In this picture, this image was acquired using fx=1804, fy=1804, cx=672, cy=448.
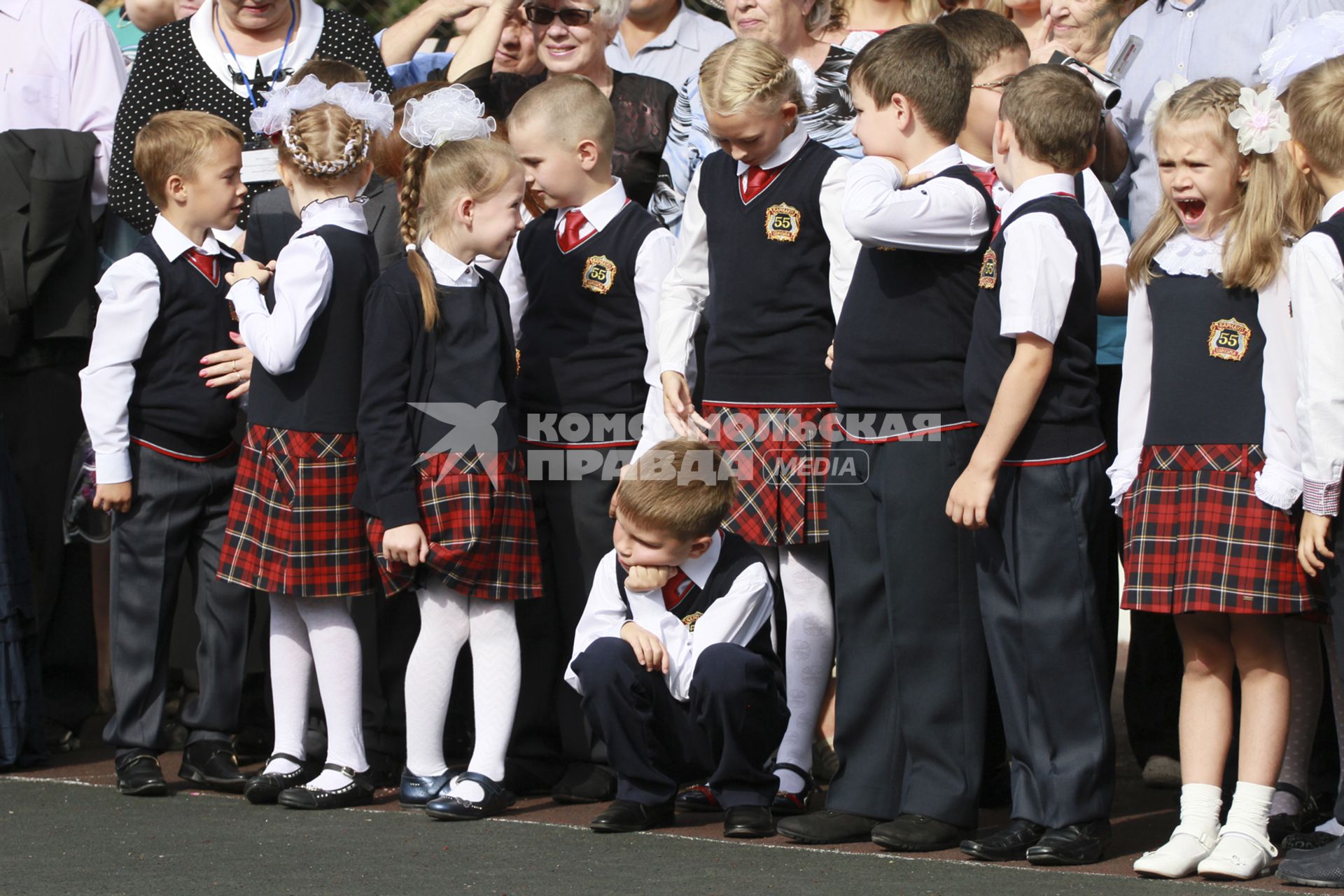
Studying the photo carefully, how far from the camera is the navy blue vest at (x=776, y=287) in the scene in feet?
14.0

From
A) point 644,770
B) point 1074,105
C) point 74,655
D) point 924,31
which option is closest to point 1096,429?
point 1074,105

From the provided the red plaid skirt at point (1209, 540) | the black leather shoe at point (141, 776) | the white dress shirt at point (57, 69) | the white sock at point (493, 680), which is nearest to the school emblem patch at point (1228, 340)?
the red plaid skirt at point (1209, 540)

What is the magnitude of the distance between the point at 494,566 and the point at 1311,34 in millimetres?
2217

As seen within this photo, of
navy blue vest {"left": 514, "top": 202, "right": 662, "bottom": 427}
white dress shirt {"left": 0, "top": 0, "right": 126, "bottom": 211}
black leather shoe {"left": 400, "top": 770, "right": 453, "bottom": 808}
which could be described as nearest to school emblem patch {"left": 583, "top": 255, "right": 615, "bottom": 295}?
navy blue vest {"left": 514, "top": 202, "right": 662, "bottom": 427}

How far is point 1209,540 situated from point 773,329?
1160mm

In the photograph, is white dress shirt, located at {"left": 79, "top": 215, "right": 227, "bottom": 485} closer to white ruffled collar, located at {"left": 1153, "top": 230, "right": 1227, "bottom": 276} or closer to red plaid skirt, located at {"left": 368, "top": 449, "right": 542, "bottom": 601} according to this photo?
red plaid skirt, located at {"left": 368, "top": 449, "right": 542, "bottom": 601}

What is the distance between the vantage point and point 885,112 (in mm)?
3986

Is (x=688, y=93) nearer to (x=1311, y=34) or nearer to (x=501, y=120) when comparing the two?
(x=501, y=120)

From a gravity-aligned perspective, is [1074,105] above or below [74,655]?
above

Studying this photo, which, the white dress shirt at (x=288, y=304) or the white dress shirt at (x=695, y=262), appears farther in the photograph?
the white dress shirt at (x=288, y=304)

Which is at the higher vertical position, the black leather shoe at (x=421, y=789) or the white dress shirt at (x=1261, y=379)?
the white dress shirt at (x=1261, y=379)

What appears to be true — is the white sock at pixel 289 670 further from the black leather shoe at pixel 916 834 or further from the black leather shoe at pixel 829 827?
the black leather shoe at pixel 916 834

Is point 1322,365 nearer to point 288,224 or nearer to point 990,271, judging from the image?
point 990,271

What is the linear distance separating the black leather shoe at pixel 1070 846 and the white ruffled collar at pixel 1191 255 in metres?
1.18
